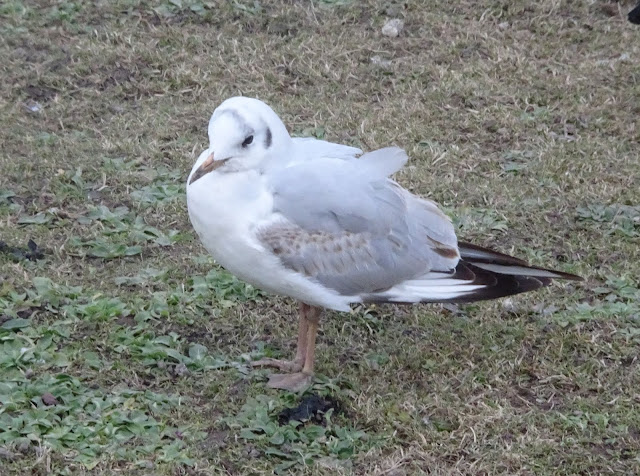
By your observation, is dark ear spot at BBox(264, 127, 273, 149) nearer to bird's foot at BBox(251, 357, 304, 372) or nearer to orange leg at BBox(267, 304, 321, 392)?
orange leg at BBox(267, 304, 321, 392)

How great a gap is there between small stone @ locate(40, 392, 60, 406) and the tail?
1.19 m

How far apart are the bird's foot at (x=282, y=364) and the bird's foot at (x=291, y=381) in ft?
0.20

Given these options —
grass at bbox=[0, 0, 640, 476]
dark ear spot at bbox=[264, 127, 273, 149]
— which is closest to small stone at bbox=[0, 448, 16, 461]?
grass at bbox=[0, 0, 640, 476]

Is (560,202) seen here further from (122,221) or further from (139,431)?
(139,431)

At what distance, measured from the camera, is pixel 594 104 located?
625cm

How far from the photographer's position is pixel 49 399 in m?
3.62

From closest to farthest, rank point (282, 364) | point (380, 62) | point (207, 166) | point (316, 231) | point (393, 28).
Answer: point (207, 166)
point (316, 231)
point (282, 364)
point (380, 62)
point (393, 28)

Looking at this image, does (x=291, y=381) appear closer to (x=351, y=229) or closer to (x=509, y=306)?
(x=351, y=229)

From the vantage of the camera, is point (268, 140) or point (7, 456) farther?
point (268, 140)

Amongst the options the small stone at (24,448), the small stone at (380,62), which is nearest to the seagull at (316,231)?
the small stone at (24,448)

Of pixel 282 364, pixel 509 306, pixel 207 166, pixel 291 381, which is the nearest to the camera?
pixel 207 166

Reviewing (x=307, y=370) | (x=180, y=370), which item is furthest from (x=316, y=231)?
(x=180, y=370)

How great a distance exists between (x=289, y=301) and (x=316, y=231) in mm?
816

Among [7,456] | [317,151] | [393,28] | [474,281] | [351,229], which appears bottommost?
[7,456]
